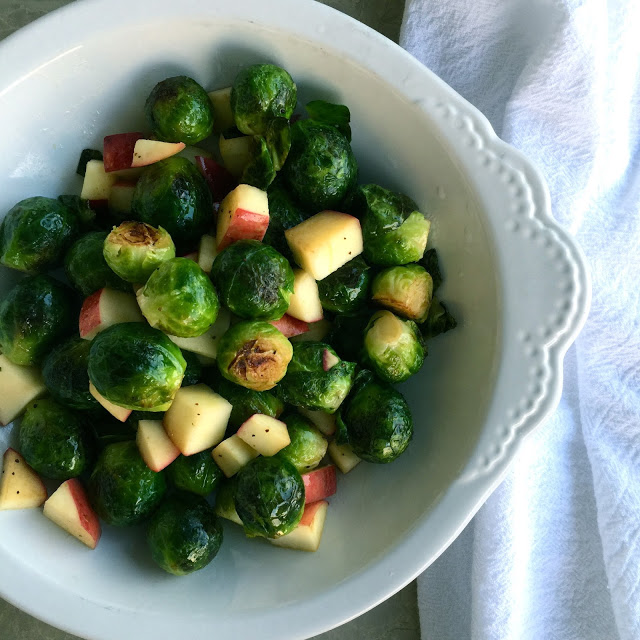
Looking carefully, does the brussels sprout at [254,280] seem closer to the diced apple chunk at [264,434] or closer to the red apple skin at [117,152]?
the diced apple chunk at [264,434]

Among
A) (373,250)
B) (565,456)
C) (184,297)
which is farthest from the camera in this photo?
(565,456)

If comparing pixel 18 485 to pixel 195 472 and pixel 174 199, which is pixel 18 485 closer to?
pixel 195 472

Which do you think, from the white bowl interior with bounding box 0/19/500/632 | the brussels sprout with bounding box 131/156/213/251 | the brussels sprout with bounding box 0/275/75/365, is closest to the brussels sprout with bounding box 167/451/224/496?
the white bowl interior with bounding box 0/19/500/632

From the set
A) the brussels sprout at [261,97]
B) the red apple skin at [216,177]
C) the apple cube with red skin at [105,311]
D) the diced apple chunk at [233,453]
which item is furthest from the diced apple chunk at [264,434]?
the brussels sprout at [261,97]

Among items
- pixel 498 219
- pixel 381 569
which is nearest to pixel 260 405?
pixel 381 569

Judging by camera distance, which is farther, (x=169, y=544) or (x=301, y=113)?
(x=301, y=113)

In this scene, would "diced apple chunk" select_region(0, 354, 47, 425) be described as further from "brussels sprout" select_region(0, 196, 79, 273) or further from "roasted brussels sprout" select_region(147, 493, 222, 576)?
"roasted brussels sprout" select_region(147, 493, 222, 576)

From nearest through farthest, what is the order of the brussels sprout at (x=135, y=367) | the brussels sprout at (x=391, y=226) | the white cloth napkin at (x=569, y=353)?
the brussels sprout at (x=135, y=367), the brussels sprout at (x=391, y=226), the white cloth napkin at (x=569, y=353)

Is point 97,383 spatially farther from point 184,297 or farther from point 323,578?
point 323,578
